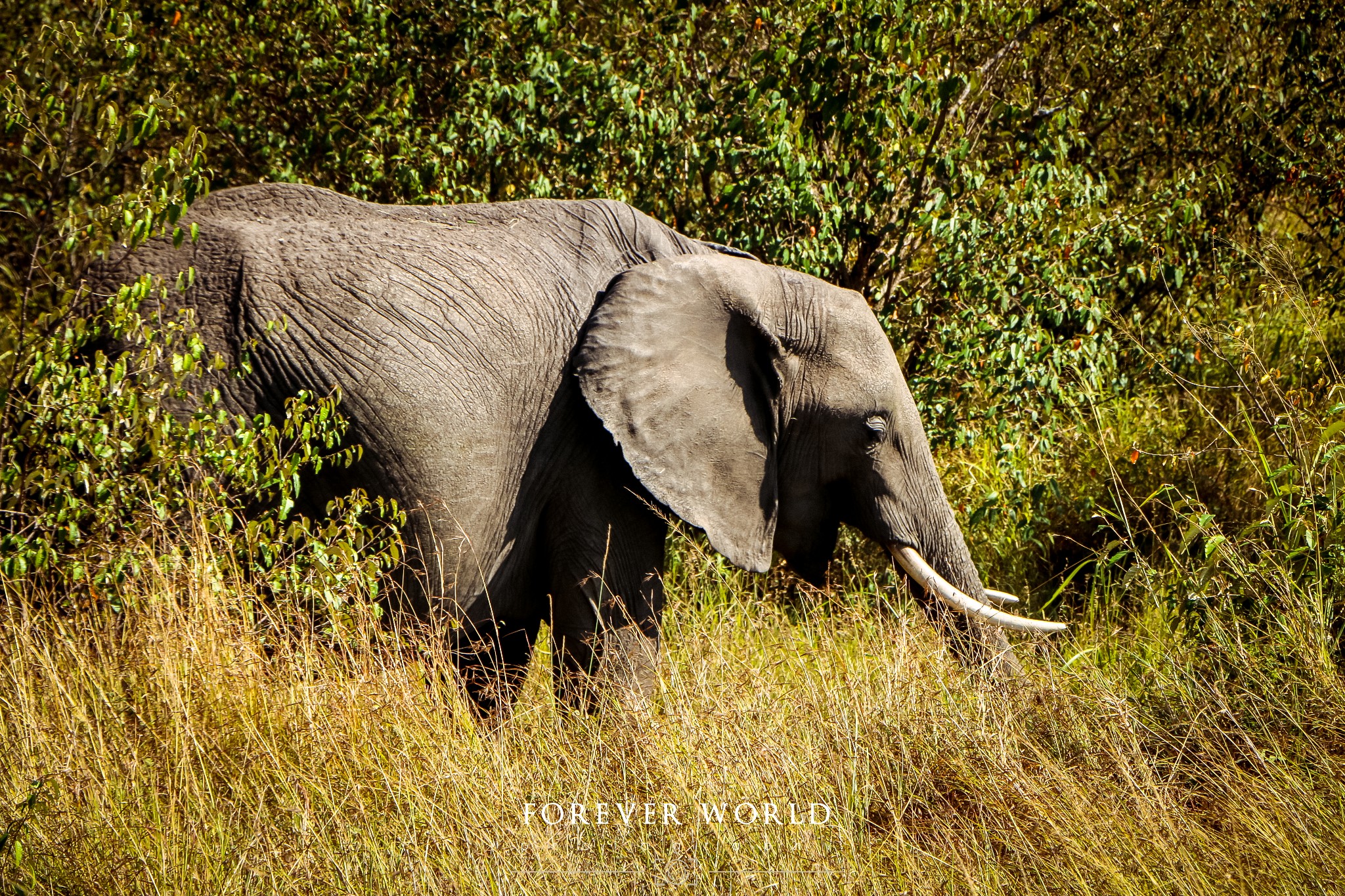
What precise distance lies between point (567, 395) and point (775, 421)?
81cm

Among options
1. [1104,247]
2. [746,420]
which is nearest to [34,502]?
[746,420]

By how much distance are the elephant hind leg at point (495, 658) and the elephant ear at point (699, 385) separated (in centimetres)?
89

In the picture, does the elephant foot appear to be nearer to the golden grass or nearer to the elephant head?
the golden grass

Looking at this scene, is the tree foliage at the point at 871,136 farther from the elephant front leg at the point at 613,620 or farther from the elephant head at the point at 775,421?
the elephant front leg at the point at 613,620

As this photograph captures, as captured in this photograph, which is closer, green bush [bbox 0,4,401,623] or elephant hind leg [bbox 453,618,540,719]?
green bush [bbox 0,4,401,623]

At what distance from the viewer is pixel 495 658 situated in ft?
15.8

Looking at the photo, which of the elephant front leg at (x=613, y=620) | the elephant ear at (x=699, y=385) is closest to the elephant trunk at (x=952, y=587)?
the elephant ear at (x=699, y=385)

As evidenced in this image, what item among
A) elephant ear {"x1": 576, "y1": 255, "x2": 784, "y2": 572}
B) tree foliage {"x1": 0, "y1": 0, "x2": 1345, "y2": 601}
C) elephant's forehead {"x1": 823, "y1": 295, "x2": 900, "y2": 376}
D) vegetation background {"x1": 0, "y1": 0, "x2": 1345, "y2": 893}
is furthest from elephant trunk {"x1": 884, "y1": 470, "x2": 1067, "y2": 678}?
tree foliage {"x1": 0, "y1": 0, "x2": 1345, "y2": 601}

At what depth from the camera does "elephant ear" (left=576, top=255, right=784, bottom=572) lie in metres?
4.33

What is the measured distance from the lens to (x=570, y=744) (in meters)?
3.83

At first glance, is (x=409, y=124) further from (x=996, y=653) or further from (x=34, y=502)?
(x=996, y=653)

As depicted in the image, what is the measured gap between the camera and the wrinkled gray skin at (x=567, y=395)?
4090 millimetres

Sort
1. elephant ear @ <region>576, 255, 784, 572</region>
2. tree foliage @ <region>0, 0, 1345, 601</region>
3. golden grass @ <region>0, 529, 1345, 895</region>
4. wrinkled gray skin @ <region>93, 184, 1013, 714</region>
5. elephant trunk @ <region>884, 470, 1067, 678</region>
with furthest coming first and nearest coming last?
tree foliage @ <region>0, 0, 1345, 601</region>, elephant trunk @ <region>884, 470, 1067, 678</region>, elephant ear @ <region>576, 255, 784, 572</region>, wrinkled gray skin @ <region>93, 184, 1013, 714</region>, golden grass @ <region>0, 529, 1345, 895</region>

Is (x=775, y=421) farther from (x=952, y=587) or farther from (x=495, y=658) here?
(x=495, y=658)
